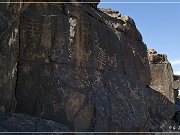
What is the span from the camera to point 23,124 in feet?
18.1

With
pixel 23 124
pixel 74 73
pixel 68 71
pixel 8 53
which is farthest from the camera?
pixel 74 73

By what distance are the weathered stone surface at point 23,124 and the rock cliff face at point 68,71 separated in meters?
0.51

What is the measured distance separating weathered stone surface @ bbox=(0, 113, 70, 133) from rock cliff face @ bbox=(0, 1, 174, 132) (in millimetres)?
513

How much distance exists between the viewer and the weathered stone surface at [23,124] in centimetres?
525

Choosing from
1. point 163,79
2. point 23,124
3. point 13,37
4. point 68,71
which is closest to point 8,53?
point 13,37

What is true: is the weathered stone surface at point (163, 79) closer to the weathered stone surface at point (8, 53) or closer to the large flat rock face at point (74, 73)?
the large flat rock face at point (74, 73)

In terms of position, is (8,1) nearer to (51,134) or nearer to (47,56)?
(47,56)

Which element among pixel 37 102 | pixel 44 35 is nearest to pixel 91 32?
pixel 44 35

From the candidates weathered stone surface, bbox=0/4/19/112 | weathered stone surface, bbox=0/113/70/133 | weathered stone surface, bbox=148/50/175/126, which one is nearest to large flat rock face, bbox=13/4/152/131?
weathered stone surface, bbox=0/4/19/112

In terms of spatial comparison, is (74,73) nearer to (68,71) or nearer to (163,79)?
(68,71)

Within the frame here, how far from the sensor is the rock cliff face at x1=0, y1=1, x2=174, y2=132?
6566 millimetres

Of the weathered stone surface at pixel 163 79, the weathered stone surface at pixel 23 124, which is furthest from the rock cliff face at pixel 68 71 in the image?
the weathered stone surface at pixel 163 79

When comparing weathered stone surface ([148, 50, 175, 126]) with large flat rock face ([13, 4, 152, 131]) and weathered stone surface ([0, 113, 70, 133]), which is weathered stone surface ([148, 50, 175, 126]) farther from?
weathered stone surface ([0, 113, 70, 133])

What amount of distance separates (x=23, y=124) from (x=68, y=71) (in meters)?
2.25
